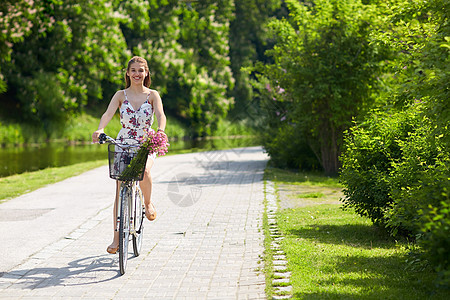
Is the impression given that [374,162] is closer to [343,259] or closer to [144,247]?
[343,259]

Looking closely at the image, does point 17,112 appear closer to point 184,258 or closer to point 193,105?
point 193,105

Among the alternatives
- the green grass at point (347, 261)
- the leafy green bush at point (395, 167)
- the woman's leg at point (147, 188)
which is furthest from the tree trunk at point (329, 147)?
the woman's leg at point (147, 188)

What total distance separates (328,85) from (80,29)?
21238 millimetres

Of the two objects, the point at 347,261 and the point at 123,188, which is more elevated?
the point at 123,188

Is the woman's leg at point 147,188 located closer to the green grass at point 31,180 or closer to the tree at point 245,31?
the green grass at point 31,180

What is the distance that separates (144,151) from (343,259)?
2.26m

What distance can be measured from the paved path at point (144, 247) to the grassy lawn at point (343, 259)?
408 mm

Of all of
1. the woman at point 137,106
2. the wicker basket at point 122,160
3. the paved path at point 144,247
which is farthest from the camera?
the woman at point 137,106

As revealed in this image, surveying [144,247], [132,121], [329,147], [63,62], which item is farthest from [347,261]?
[63,62]

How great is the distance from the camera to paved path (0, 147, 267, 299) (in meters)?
5.37

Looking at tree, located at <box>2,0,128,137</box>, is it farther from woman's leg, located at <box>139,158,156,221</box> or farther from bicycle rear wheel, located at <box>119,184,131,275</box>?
bicycle rear wheel, located at <box>119,184,131,275</box>

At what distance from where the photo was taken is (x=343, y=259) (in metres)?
6.29

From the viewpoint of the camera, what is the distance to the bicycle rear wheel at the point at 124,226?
5.80 m

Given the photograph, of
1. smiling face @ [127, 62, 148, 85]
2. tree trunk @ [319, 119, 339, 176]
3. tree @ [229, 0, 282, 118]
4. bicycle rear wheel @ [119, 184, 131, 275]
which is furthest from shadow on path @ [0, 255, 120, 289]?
tree @ [229, 0, 282, 118]
